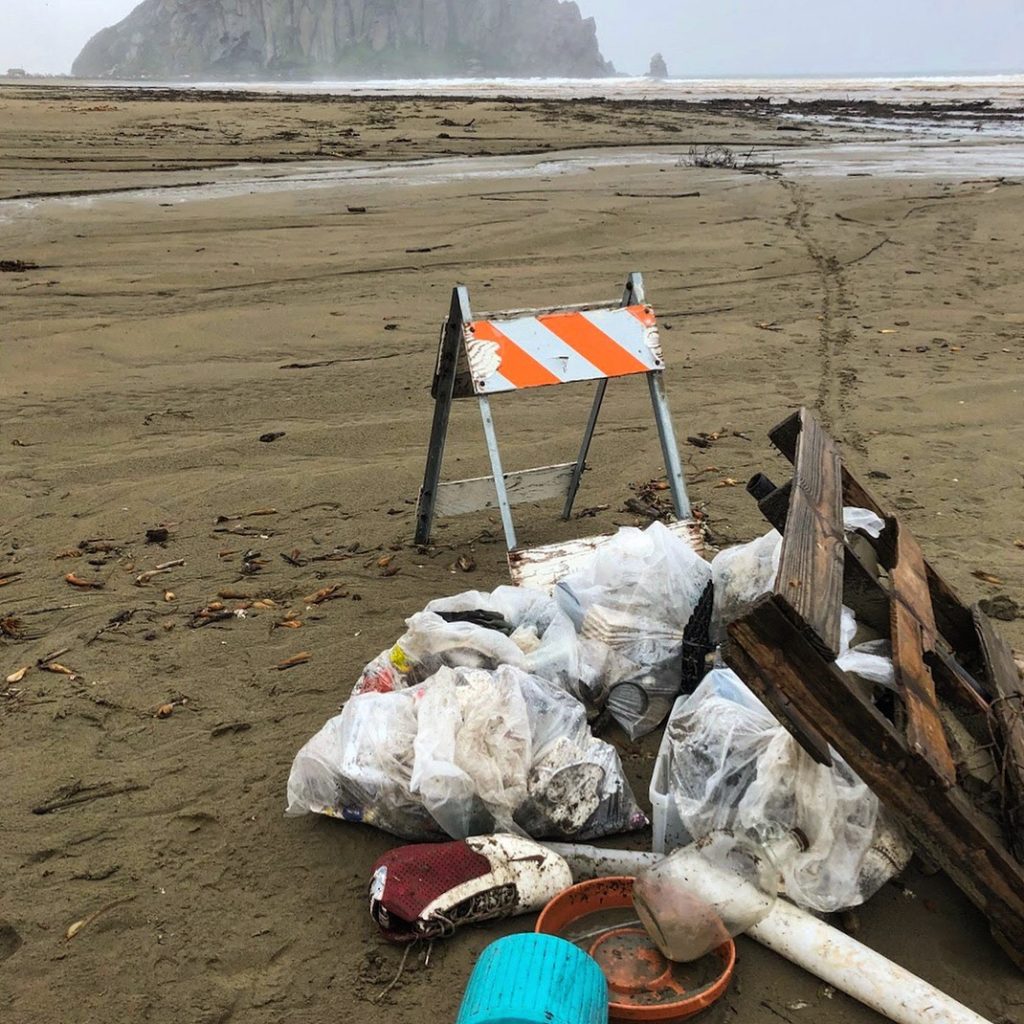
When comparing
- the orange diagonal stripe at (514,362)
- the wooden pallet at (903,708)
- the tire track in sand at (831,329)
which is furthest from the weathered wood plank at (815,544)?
the tire track in sand at (831,329)

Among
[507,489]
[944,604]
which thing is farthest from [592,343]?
[944,604]

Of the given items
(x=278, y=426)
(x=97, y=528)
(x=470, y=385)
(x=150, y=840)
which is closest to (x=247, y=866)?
(x=150, y=840)

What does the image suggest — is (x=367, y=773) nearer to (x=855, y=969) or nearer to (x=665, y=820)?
(x=665, y=820)

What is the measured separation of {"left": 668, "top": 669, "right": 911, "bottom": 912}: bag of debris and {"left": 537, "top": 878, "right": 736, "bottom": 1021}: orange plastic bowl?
25 cm

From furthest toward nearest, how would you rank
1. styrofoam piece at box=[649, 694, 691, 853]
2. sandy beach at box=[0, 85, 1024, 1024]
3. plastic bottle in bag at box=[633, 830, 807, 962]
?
styrofoam piece at box=[649, 694, 691, 853], sandy beach at box=[0, 85, 1024, 1024], plastic bottle in bag at box=[633, 830, 807, 962]

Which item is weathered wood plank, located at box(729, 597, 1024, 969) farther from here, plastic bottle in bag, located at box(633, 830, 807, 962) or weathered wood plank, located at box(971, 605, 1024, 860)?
plastic bottle in bag, located at box(633, 830, 807, 962)

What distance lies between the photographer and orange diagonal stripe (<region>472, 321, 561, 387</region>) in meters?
3.44

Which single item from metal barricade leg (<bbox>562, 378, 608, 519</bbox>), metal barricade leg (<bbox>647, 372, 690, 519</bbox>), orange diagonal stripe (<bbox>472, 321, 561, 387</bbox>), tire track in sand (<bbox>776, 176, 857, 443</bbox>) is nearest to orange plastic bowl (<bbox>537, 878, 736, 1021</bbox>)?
metal barricade leg (<bbox>647, 372, 690, 519</bbox>)

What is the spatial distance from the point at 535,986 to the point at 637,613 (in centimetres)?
143

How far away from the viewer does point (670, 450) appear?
12.1 ft

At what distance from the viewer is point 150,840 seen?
254 centimetres

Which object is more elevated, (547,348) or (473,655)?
(547,348)

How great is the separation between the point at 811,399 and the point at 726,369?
76 centimetres

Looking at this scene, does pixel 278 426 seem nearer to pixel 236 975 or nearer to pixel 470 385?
pixel 470 385
